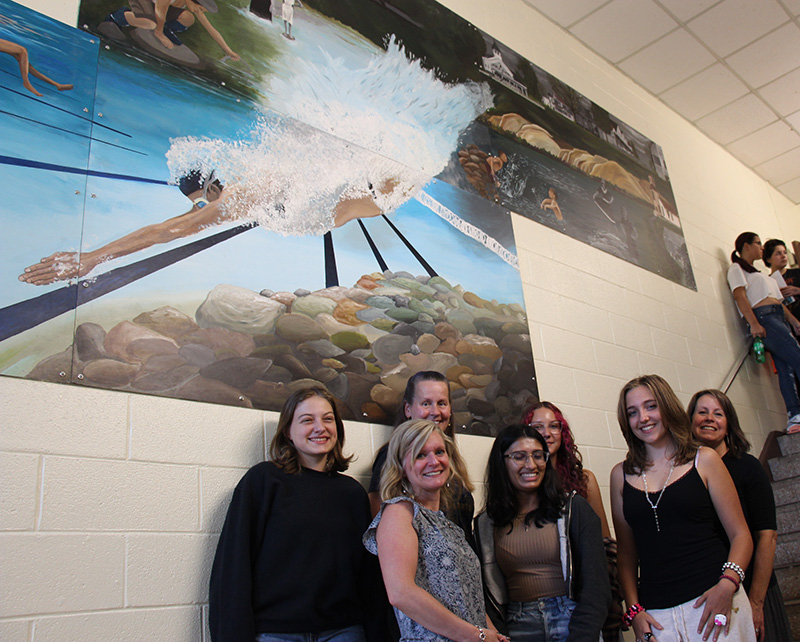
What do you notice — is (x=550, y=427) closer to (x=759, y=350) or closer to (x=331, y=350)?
(x=331, y=350)

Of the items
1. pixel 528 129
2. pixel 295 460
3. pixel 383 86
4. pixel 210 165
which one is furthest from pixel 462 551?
pixel 528 129

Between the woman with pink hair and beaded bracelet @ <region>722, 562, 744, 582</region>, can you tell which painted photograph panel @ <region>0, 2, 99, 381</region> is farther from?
beaded bracelet @ <region>722, 562, 744, 582</region>

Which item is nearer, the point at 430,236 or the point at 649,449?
the point at 649,449

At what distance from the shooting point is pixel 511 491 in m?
2.19

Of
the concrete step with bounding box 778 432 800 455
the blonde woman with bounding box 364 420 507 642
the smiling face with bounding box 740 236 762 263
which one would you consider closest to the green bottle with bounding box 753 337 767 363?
the concrete step with bounding box 778 432 800 455

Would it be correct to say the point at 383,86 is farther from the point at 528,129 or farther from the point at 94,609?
the point at 94,609

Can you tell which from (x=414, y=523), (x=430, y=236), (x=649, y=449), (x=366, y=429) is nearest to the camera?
(x=414, y=523)

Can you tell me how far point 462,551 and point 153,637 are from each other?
2.73ft

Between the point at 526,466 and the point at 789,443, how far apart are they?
131 inches

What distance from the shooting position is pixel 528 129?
4.06 m

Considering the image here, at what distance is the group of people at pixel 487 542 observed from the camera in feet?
5.84

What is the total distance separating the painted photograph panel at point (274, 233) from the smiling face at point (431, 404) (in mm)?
220

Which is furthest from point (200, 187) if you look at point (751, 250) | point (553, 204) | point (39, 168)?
point (751, 250)

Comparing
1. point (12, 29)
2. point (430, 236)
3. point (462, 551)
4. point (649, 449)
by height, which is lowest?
point (462, 551)
